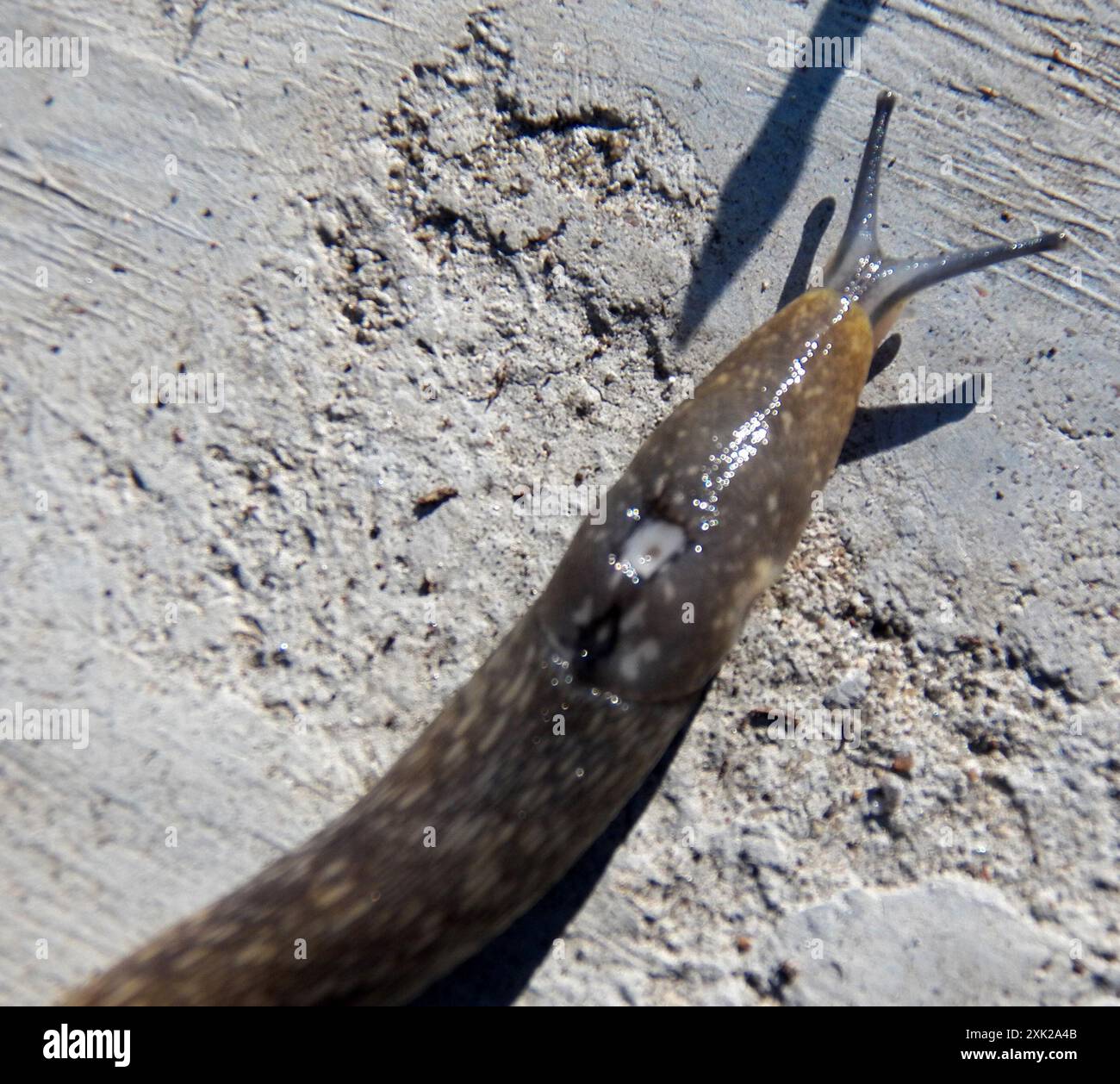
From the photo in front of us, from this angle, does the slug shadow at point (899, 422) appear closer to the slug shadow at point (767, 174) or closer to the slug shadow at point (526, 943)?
the slug shadow at point (767, 174)

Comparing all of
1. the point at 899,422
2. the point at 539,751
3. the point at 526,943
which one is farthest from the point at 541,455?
the point at 526,943

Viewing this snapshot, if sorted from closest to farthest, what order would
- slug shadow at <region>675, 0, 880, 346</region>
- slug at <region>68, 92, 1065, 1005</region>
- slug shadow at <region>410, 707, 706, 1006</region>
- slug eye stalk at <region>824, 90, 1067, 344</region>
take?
slug at <region>68, 92, 1065, 1005</region> → slug shadow at <region>410, 707, 706, 1006</region> → slug eye stalk at <region>824, 90, 1067, 344</region> → slug shadow at <region>675, 0, 880, 346</region>

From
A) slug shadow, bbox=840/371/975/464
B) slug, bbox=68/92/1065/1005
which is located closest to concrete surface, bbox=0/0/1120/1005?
slug shadow, bbox=840/371/975/464

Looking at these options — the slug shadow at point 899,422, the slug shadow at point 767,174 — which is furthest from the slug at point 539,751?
the slug shadow at point 767,174

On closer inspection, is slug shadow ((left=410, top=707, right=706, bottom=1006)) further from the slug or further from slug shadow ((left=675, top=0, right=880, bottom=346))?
slug shadow ((left=675, top=0, right=880, bottom=346))

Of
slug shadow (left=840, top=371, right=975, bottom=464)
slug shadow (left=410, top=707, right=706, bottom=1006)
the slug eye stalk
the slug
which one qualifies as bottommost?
slug shadow (left=410, top=707, right=706, bottom=1006)

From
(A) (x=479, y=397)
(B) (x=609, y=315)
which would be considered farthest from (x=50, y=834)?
(B) (x=609, y=315)

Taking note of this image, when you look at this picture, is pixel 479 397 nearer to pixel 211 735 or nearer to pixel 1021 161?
pixel 211 735
